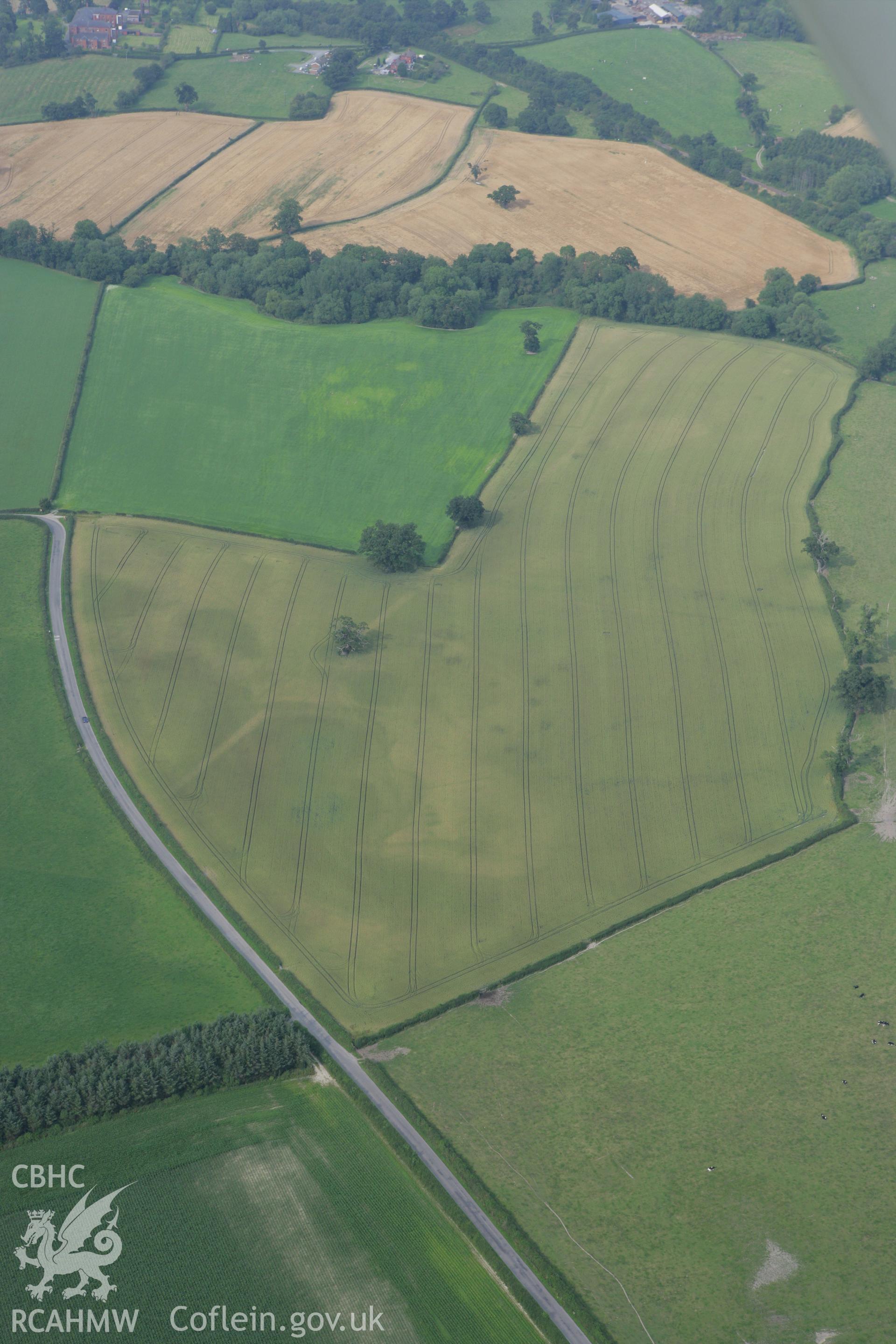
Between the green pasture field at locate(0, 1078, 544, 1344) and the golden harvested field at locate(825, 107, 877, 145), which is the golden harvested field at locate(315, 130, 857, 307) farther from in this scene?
the green pasture field at locate(0, 1078, 544, 1344)

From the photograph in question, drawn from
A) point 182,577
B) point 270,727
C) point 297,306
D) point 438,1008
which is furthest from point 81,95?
point 438,1008

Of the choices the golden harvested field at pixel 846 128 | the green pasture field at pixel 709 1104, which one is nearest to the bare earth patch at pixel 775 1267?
the green pasture field at pixel 709 1104

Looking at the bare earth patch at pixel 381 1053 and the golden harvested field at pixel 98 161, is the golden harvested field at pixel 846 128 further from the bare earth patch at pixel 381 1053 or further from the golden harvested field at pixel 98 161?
the bare earth patch at pixel 381 1053

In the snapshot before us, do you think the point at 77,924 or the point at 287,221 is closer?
the point at 77,924

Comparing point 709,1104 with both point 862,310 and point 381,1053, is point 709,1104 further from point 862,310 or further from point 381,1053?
point 862,310

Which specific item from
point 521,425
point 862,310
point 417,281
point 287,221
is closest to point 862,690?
point 521,425

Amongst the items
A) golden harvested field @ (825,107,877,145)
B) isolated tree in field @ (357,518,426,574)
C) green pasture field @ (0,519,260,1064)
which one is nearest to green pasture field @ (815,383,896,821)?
isolated tree in field @ (357,518,426,574)

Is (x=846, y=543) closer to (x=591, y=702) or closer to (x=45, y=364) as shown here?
(x=591, y=702)
